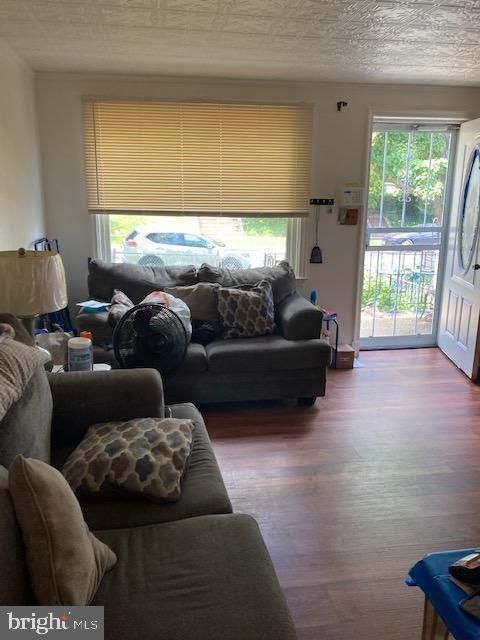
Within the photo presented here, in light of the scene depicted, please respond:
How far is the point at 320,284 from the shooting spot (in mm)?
4637

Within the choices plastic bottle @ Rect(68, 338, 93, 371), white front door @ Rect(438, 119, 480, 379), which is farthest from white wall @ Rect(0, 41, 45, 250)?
white front door @ Rect(438, 119, 480, 379)

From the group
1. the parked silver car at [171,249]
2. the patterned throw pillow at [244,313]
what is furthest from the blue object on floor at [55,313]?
the patterned throw pillow at [244,313]

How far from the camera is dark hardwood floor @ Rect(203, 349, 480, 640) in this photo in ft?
6.50

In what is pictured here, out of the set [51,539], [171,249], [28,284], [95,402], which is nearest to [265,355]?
[171,249]

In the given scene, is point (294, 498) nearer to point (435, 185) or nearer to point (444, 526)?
point (444, 526)

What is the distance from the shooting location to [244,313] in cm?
379

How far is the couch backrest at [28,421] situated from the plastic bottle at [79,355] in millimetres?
552

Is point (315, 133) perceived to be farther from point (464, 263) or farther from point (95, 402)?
point (95, 402)

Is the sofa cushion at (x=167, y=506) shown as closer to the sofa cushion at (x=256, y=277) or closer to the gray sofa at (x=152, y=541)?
the gray sofa at (x=152, y=541)

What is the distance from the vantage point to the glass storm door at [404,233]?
4.62 metres

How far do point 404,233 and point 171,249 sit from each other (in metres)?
2.10

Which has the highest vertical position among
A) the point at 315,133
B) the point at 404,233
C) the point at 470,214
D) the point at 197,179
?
the point at 315,133

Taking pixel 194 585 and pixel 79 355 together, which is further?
pixel 79 355

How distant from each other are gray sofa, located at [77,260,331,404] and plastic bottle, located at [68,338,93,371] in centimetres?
67
